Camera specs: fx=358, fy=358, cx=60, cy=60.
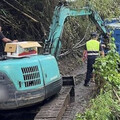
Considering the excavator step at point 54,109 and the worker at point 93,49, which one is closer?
the excavator step at point 54,109

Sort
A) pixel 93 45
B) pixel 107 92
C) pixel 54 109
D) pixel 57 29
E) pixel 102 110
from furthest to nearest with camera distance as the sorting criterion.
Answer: pixel 93 45, pixel 57 29, pixel 107 92, pixel 54 109, pixel 102 110

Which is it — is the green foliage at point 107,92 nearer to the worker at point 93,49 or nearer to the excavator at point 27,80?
the excavator at point 27,80

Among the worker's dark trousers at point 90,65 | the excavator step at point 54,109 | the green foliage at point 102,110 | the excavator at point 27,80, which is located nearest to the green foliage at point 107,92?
the green foliage at point 102,110

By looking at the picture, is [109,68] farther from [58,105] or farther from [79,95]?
[58,105]

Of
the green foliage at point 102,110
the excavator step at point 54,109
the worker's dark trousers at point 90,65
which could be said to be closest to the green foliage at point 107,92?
the green foliage at point 102,110

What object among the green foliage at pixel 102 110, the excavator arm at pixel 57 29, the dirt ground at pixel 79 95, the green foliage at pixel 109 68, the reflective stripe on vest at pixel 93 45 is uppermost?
the excavator arm at pixel 57 29

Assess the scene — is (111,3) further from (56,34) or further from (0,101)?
(0,101)

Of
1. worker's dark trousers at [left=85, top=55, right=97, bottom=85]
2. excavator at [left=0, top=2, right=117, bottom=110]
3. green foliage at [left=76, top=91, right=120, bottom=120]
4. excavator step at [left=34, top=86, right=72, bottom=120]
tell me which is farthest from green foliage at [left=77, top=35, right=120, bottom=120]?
worker's dark trousers at [left=85, top=55, right=97, bottom=85]

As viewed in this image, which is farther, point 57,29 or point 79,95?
point 79,95

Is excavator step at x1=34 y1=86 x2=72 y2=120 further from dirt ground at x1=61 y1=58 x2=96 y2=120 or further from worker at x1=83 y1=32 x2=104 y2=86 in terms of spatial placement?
worker at x1=83 y1=32 x2=104 y2=86

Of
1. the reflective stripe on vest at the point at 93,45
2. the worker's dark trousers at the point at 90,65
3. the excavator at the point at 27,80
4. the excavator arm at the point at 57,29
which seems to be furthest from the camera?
the worker's dark trousers at the point at 90,65

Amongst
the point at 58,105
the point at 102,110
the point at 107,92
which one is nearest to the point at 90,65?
the point at 107,92

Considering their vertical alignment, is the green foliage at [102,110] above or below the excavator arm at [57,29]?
below

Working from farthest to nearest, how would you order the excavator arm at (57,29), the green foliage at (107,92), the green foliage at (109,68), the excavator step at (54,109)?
the excavator arm at (57,29)
the green foliage at (109,68)
the green foliage at (107,92)
the excavator step at (54,109)
